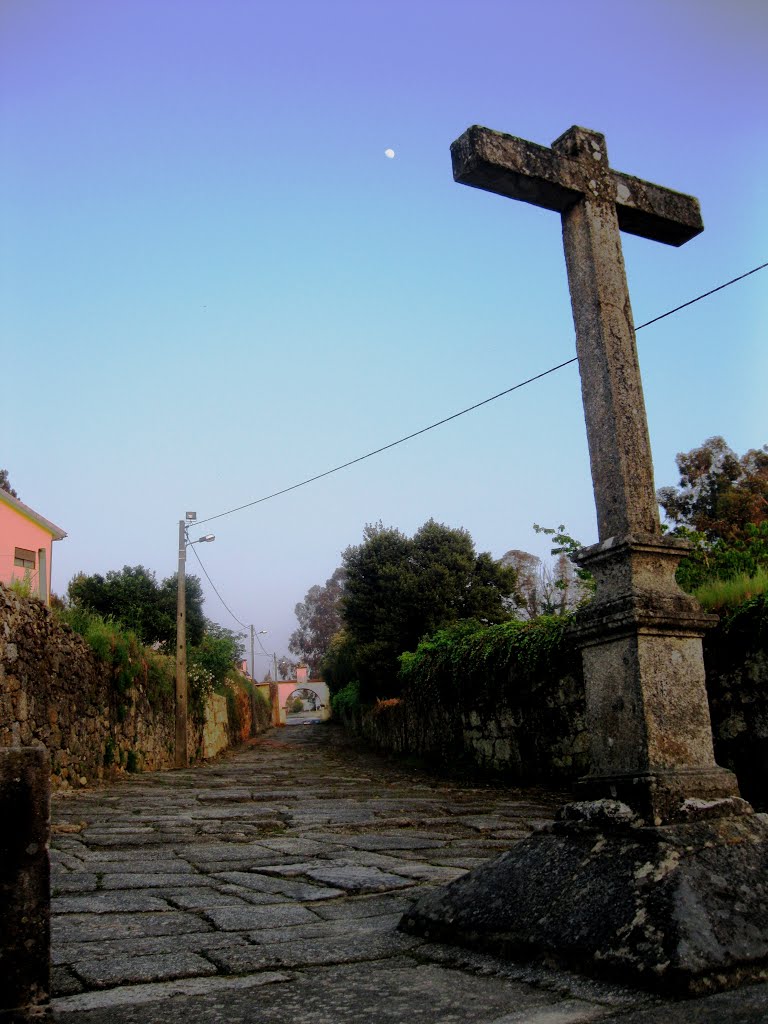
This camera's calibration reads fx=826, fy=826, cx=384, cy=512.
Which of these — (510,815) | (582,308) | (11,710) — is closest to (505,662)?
(510,815)

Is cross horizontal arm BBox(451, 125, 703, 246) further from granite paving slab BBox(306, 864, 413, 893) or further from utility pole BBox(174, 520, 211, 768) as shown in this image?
utility pole BBox(174, 520, 211, 768)

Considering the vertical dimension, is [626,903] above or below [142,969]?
above

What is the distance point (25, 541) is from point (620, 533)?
21658 mm

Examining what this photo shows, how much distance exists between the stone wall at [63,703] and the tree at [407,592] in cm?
876

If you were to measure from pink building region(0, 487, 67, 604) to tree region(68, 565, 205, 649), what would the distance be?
121 cm

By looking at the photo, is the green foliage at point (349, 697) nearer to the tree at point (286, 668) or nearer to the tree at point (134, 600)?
the tree at point (134, 600)

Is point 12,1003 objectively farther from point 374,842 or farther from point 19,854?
point 374,842

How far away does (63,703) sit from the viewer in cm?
1022

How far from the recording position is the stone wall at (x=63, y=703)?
896cm

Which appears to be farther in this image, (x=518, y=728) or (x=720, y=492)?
(x=720, y=492)

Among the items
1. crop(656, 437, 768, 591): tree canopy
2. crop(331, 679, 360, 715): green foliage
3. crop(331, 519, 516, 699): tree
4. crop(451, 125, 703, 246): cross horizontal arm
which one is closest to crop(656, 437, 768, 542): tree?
crop(656, 437, 768, 591): tree canopy

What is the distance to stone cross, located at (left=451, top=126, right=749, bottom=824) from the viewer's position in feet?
8.48

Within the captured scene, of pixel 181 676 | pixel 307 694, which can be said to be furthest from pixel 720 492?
pixel 307 694

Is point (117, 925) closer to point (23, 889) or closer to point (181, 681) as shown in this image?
point (23, 889)
